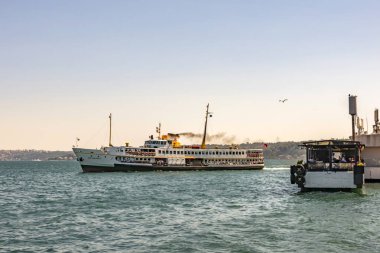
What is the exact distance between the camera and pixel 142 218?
30.3m

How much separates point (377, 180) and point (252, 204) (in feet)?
80.7

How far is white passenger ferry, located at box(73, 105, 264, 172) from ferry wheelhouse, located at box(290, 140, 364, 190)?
52433 mm

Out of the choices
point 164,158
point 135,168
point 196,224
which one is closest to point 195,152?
point 164,158

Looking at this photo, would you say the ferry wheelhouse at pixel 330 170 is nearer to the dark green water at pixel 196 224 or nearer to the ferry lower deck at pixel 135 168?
the dark green water at pixel 196 224

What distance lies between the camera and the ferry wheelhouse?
43.0 m

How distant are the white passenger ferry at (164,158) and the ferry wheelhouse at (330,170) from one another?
52.4 meters

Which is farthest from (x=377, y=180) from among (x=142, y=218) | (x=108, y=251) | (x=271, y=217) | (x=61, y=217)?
(x=108, y=251)

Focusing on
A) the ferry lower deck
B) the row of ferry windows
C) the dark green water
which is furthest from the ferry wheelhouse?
the row of ferry windows

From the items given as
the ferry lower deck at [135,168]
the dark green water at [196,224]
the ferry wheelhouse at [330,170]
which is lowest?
the dark green water at [196,224]

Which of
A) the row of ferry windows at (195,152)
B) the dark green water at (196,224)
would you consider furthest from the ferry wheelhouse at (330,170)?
the row of ferry windows at (195,152)

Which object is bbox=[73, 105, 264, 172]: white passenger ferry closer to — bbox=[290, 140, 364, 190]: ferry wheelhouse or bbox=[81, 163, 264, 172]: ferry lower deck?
bbox=[81, 163, 264, 172]: ferry lower deck

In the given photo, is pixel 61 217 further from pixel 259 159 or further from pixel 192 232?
pixel 259 159

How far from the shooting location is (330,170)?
43469mm

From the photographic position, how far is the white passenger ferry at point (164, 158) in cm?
9281
